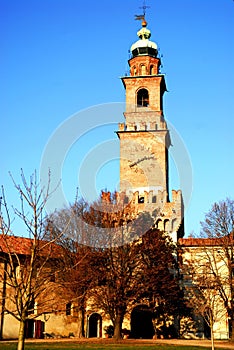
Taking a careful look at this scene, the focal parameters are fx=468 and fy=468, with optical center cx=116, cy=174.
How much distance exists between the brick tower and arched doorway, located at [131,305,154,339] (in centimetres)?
→ 871

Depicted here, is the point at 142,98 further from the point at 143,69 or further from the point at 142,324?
the point at 142,324

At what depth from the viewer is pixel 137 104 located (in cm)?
5522

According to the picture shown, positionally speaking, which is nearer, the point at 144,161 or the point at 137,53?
the point at 144,161

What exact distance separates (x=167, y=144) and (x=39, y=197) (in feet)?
138

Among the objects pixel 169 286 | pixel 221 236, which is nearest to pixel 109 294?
pixel 169 286

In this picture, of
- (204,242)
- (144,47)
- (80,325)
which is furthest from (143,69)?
(80,325)

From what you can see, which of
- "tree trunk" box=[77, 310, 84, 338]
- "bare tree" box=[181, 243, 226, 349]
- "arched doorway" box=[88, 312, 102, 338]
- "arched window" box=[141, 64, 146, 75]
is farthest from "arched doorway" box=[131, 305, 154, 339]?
"arched window" box=[141, 64, 146, 75]

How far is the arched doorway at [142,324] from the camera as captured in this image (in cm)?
4441

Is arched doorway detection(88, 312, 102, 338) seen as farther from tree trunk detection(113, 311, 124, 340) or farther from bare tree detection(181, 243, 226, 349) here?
tree trunk detection(113, 311, 124, 340)

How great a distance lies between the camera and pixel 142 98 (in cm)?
5588

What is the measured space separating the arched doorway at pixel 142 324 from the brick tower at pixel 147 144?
8.71m

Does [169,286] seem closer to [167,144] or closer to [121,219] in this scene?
[121,219]

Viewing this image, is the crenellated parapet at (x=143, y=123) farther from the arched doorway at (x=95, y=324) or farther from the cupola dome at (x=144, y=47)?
the arched doorway at (x=95, y=324)

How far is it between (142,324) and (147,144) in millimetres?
19452
